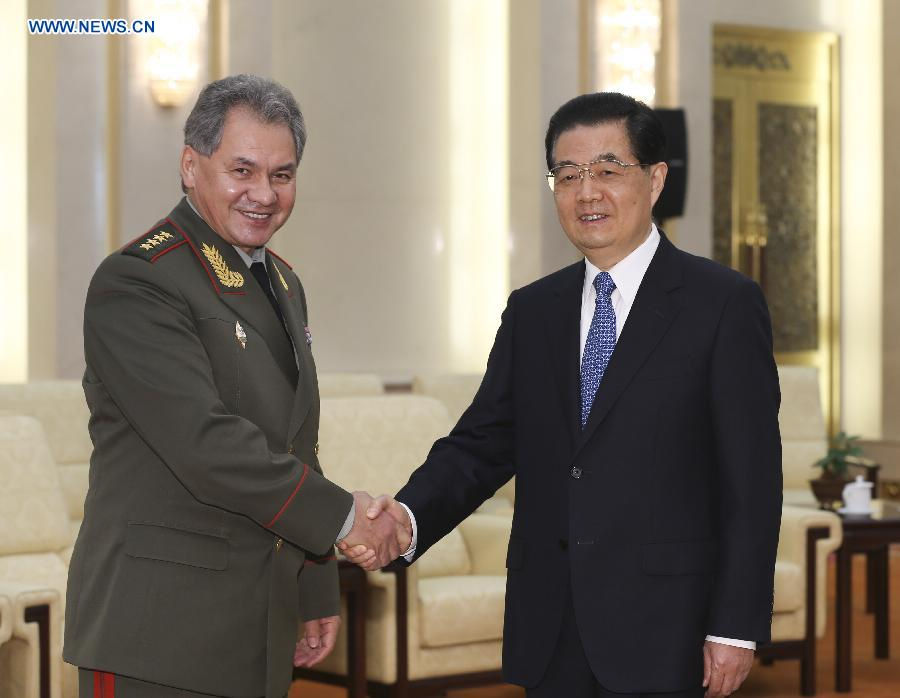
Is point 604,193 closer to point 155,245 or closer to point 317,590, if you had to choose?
point 155,245

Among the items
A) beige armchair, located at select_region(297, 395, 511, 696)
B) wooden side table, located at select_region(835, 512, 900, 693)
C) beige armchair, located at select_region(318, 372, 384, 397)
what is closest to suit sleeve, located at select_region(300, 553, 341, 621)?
beige armchair, located at select_region(297, 395, 511, 696)

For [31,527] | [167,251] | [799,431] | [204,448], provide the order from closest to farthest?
[204,448] < [167,251] < [31,527] < [799,431]

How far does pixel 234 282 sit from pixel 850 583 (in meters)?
3.63

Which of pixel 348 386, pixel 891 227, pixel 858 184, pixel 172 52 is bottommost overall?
pixel 348 386

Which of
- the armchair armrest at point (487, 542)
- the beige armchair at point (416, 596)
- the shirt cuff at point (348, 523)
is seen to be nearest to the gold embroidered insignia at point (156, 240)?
the shirt cuff at point (348, 523)

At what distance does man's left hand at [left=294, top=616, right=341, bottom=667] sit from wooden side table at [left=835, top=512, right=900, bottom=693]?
10.3ft

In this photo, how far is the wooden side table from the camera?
204 inches

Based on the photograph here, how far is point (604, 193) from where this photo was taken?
7.88 ft

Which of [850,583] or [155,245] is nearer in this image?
[155,245]

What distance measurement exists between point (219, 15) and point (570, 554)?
5.27 m

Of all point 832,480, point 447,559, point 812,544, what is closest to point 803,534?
point 812,544

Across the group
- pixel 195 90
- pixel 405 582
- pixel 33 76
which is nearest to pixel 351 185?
pixel 195 90
